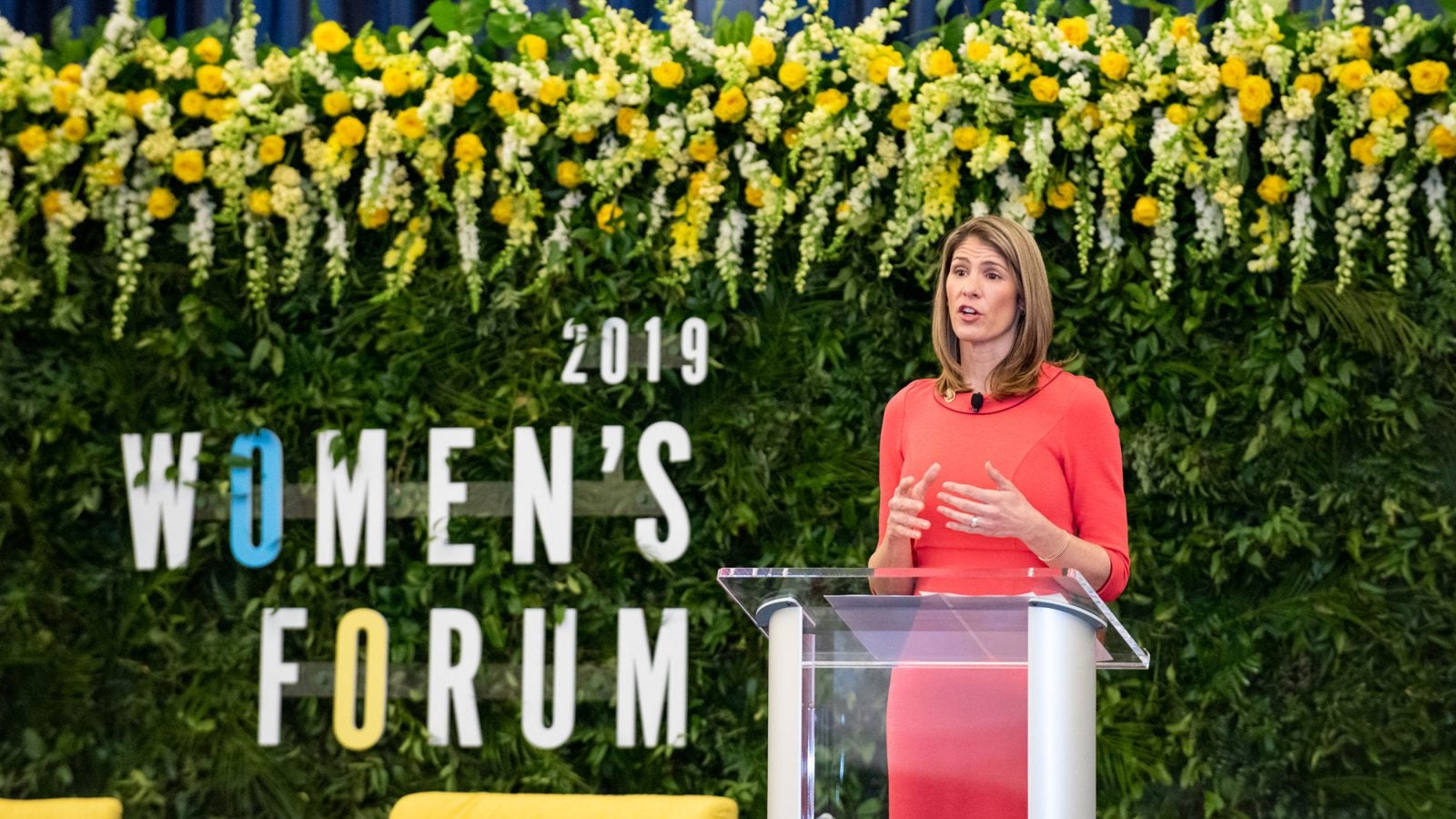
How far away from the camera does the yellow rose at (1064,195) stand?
3.56 m

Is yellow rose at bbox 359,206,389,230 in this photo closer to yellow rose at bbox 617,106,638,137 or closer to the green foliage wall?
the green foliage wall

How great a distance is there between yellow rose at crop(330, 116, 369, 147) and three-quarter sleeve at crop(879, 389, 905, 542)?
1872 millimetres

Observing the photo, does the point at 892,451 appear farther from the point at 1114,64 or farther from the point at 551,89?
the point at 551,89

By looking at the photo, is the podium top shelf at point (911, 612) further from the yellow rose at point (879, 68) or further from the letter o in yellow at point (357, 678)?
the letter o in yellow at point (357, 678)

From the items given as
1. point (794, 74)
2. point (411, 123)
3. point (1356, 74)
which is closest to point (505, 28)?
point (411, 123)

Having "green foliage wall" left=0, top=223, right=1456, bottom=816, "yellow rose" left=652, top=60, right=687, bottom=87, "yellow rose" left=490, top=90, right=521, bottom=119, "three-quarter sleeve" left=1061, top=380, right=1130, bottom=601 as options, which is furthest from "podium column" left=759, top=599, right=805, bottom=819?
"yellow rose" left=490, top=90, right=521, bottom=119

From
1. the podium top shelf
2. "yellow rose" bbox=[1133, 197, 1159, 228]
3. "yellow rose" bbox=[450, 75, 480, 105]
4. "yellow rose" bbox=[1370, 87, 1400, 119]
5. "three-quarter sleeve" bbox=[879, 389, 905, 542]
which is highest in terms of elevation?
"yellow rose" bbox=[450, 75, 480, 105]

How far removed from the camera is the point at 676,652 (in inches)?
146

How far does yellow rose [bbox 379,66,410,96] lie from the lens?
373 cm

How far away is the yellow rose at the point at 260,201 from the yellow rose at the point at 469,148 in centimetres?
50

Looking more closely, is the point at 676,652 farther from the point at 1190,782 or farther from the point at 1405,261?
the point at 1405,261

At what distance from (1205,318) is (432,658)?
1.99 metres

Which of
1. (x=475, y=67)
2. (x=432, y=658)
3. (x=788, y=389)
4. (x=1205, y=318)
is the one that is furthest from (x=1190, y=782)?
(x=475, y=67)

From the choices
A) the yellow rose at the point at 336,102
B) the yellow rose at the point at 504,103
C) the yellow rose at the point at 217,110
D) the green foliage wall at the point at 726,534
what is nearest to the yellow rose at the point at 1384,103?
the green foliage wall at the point at 726,534
